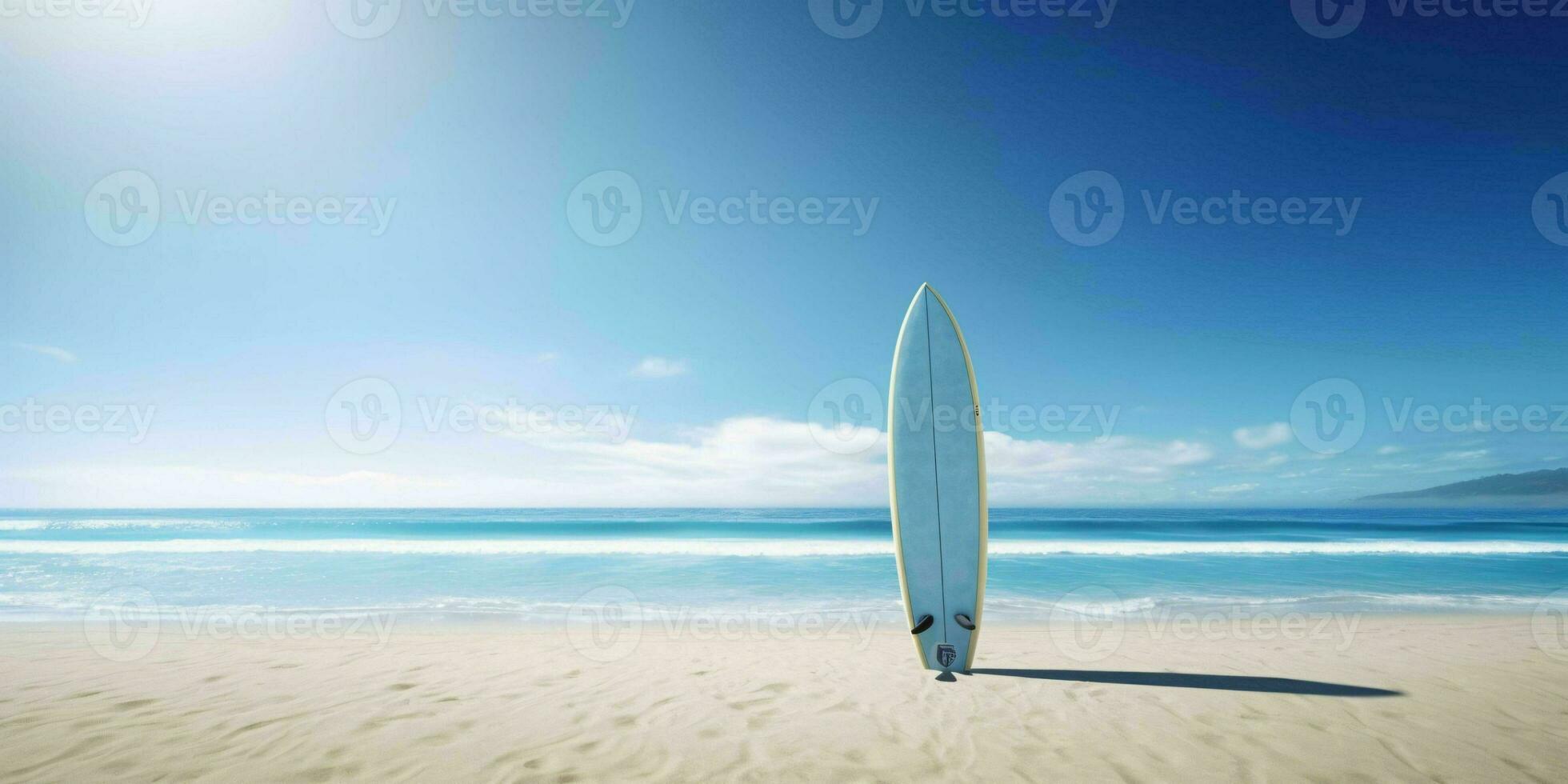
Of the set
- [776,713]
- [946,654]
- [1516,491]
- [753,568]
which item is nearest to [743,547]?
[753,568]

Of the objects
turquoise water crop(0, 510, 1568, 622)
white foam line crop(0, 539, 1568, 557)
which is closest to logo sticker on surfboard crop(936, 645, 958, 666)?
turquoise water crop(0, 510, 1568, 622)

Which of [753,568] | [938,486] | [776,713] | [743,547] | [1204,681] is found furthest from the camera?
[743,547]

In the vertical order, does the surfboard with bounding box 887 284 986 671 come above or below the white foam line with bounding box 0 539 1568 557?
above

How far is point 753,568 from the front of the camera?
11.8 metres

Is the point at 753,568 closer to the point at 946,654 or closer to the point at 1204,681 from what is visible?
the point at 946,654

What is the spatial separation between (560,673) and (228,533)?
80.5ft

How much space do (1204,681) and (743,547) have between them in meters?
12.1

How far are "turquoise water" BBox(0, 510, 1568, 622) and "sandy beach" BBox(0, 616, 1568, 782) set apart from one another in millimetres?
2466

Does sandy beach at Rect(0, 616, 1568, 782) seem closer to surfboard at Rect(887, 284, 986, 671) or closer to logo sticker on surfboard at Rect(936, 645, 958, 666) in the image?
logo sticker on surfboard at Rect(936, 645, 958, 666)

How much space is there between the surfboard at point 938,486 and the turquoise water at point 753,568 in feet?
8.77

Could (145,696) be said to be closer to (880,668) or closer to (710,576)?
(880,668)

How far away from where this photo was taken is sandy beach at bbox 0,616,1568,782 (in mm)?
2996

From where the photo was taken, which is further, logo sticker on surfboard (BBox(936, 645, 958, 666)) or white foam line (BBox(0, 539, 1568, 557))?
white foam line (BBox(0, 539, 1568, 557))

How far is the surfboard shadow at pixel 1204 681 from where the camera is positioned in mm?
4172
